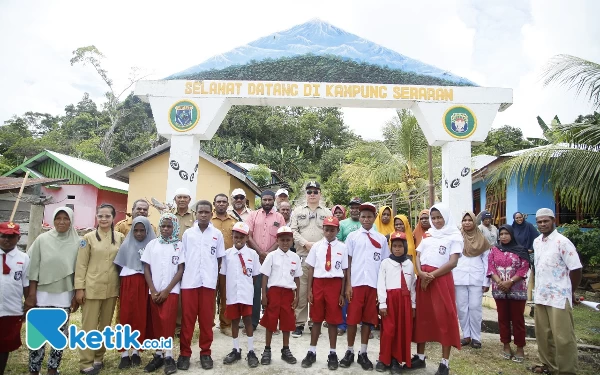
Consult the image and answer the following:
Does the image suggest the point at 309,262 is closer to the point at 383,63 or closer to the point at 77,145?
the point at 383,63

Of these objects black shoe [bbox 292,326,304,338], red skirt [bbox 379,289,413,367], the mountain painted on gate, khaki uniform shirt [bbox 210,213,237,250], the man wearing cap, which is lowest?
black shoe [bbox 292,326,304,338]

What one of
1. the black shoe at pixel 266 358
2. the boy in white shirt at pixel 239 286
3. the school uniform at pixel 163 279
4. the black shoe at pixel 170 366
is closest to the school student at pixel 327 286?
the black shoe at pixel 266 358

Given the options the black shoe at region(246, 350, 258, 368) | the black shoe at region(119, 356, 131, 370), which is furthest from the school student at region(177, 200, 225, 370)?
the black shoe at region(119, 356, 131, 370)

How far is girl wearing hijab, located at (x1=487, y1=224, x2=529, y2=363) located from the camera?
14.9ft

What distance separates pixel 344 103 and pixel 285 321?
3946 mm

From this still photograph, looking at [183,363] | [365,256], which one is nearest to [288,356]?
[183,363]

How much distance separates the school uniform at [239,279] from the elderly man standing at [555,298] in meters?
2.99

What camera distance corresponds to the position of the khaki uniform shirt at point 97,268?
12.4 feet

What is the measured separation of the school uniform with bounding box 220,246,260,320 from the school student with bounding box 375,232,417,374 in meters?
1.34

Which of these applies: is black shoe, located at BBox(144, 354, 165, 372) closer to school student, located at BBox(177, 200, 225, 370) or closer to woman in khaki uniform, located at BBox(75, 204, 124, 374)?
school student, located at BBox(177, 200, 225, 370)

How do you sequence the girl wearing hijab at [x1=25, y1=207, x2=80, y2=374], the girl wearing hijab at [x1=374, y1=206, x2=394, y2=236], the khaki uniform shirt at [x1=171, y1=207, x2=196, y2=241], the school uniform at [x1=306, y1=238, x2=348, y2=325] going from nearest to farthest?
the girl wearing hijab at [x1=25, y1=207, x2=80, y2=374] → the school uniform at [x1=306, y1=238, x2=348, y2=325] → the khaki uniform shirt at [x1=171, y1=207, x2=196, y2=241] → the girl wearing hijab at [x1=374, y1=206, x2=394, y2=236]

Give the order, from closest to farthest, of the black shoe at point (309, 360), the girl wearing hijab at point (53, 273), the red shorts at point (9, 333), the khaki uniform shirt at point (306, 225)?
the red shorts at point (9, 333), the girl wearing hijab at point (53, 273), the black shoe at point (309, 360), the khaki uniform shirt at point (306, 225)

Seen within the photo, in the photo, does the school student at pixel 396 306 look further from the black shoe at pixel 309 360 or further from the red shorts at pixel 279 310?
the red shorts at pixel 279 310

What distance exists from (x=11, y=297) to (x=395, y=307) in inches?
137
